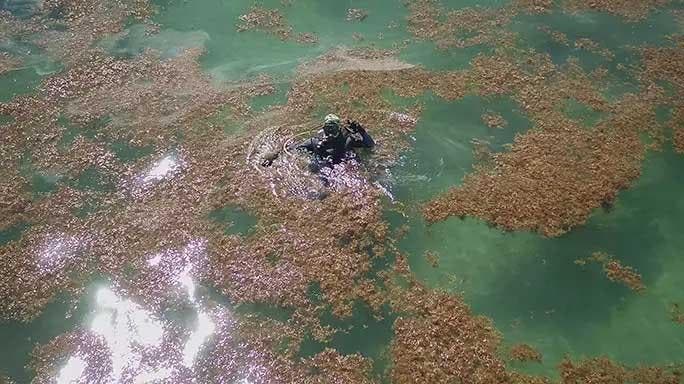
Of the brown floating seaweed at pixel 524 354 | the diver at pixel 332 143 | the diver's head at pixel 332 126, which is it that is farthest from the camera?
the diver at pixel 332 143

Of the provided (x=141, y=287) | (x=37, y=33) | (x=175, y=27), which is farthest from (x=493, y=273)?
(x=37, y=33)

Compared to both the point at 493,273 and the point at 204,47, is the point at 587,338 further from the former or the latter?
the point at 204,47

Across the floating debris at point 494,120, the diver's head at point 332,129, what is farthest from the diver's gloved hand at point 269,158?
the floating debris at point 494,120

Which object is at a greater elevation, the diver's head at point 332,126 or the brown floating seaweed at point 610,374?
the diver's head at point 332,126

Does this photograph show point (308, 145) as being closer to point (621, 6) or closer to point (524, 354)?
point (524, 354)

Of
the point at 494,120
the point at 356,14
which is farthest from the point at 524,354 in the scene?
the point at 356,14

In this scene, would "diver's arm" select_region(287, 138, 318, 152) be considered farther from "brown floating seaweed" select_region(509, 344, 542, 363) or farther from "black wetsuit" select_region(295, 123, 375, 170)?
"brown floating seaweed" select_region(509, 344, 542, 363)

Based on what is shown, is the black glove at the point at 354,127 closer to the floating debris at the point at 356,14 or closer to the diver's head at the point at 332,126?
→ the diver's head at the point at 332,126
